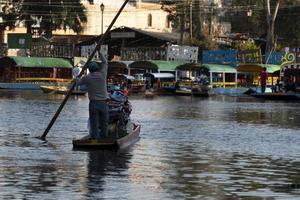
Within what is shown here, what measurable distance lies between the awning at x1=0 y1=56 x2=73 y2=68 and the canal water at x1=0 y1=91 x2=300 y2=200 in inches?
1696

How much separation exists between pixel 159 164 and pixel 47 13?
71856 mm

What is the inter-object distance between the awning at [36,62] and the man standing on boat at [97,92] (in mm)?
52463

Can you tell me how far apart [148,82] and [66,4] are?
974 inches

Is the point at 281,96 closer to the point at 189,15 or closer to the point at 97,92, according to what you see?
the point at 97,92

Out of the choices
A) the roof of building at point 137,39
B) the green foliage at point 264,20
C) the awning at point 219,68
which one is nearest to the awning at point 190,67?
the awning at point 219,68

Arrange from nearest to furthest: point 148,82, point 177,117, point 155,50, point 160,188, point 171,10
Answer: point 160,188 → point 177,117 → point 148,82 → point 155,50 → point 171,10

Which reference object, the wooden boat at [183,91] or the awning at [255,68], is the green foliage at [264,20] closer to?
the awning at [255,68]

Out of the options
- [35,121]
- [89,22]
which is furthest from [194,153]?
[89,22]

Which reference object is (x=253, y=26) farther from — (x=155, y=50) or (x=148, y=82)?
(x=148, y=82)

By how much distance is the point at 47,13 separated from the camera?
86.1 meters

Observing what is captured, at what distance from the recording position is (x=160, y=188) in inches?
487

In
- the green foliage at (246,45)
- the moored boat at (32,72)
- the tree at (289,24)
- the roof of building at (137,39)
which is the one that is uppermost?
the tree at (289,24)

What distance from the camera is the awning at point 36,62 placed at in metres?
69.8

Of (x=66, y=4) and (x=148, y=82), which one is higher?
(x=66, y=4)
